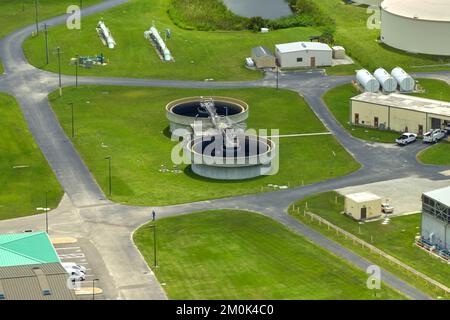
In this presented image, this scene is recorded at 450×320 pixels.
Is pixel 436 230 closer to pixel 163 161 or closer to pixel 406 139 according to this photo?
pixel 406 139

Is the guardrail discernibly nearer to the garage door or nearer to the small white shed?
the small white shed

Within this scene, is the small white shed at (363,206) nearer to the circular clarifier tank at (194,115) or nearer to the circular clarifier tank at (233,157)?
the circular clarifier tank at (233,157)

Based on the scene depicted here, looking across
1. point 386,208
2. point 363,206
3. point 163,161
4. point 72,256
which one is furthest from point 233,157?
point 72,256

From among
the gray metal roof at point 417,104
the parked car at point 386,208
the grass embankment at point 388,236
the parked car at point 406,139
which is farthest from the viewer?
the gray metal roof at point 417,104

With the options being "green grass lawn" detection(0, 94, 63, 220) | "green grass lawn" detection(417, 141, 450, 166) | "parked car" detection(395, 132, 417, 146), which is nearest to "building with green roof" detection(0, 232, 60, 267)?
"green grass lawn" detection(0, 94, 63, 220)

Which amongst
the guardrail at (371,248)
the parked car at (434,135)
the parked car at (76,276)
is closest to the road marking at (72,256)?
the parked car at (76,276)

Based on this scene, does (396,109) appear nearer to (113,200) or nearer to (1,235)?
(113,200)

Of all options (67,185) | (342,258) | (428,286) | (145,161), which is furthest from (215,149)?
(428,286)
